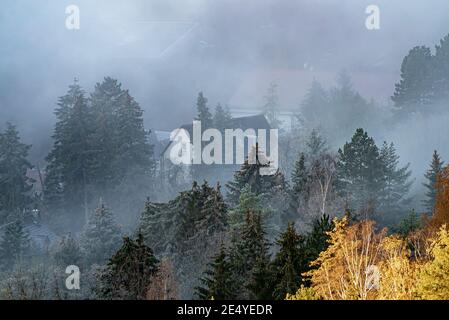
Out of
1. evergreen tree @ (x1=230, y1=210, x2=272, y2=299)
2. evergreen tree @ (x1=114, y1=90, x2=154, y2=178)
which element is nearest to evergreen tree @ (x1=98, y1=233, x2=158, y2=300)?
evergreen tree @ (x1=230, y1=210, x2=272, y2=299)

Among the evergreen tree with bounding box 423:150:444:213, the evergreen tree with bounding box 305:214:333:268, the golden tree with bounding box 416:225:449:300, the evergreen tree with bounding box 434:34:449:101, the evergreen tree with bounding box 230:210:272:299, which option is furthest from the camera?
the evergreen tree with bounding box 434:34:449:101

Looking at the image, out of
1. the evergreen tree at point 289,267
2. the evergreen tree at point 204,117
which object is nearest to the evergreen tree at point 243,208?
the evergreen tree at point 289,267

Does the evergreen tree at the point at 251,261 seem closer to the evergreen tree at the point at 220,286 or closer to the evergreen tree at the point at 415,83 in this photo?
the evergreen tree at the point at 220,286

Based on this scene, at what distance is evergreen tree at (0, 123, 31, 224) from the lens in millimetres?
52969

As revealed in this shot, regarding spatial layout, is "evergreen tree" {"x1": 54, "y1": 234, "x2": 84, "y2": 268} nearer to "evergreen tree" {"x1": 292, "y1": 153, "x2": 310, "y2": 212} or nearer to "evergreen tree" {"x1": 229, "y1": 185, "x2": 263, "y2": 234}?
"evergreen tree" {"x1": 229, "y1": 185, "x2": 263, "y2": 234}

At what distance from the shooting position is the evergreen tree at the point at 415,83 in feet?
214

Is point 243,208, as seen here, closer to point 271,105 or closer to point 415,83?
point 415,83

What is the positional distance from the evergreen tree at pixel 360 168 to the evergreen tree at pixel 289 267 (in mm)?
18576

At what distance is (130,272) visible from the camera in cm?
2400

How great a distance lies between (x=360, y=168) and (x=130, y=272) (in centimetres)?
2171

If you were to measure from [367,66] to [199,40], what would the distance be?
23.5m

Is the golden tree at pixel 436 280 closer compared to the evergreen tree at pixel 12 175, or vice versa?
the golden tree at pixel 436 280

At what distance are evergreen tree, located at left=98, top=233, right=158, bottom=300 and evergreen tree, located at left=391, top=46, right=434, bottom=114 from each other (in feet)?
158

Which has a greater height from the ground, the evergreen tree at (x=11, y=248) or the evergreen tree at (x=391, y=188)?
the evergreen tree at (x=391, y=188)
